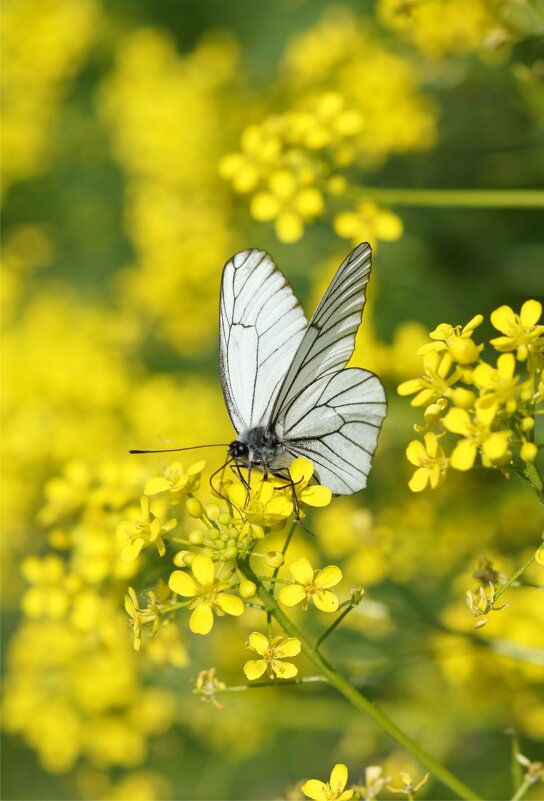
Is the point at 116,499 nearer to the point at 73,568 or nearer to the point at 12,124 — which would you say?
the point at 73,568

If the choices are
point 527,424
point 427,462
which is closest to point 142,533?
point 427,462

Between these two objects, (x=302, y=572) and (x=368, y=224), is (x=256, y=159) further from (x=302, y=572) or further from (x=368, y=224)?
(x=302, y=572)

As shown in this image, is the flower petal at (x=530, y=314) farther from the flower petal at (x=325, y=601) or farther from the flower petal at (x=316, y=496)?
the flower petal at (x=325, y=601)

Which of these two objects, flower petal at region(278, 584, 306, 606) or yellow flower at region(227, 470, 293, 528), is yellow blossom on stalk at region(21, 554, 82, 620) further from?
flower petal at region(278, 584, 306, 606)

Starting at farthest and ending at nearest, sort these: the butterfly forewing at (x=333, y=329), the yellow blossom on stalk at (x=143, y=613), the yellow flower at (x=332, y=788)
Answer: the butterfly forewing at (x=333, y=329) → the yellow blossom on stalk at (x=143, y=613) → the yellow flower at (x=332, y=788)

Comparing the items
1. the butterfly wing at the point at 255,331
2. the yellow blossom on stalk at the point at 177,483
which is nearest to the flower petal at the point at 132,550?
the yellow blossom on stalk at the point at 177,483

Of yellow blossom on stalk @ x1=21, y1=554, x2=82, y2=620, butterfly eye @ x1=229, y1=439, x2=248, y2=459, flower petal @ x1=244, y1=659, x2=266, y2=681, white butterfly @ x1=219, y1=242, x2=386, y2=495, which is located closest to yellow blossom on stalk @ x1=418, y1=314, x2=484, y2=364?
white butterfly @ x1=219, y1=242, x2=386, y2=495

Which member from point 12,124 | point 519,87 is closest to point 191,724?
point 519,87
